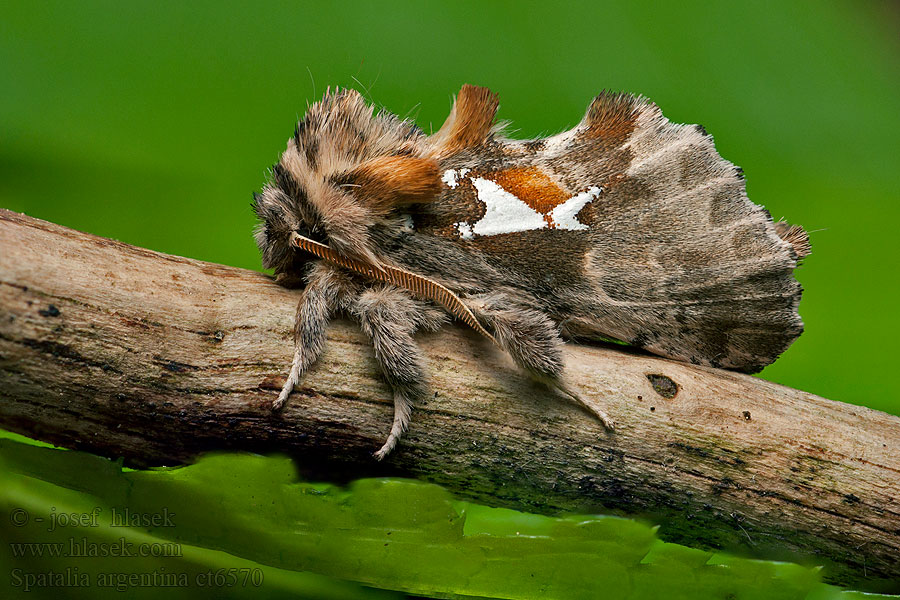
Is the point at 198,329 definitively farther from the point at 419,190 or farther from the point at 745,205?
the point at 745,205

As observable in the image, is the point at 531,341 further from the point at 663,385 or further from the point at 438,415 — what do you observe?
the point at 663,385

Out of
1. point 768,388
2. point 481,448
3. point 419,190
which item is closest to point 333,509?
point 481,448

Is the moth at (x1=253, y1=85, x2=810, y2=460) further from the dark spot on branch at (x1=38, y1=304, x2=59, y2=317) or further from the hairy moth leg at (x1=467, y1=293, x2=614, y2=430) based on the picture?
the dark spot on branch at (x1=38, y1=304, x2=59, y2=317)

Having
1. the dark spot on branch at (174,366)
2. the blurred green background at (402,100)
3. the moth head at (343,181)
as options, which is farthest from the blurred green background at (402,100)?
the dark spot on branch at (174,366)

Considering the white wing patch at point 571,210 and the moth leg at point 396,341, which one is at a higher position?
the white wing patch at point 571,210

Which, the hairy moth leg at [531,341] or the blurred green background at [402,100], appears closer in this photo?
the hairy moth leg at [531,341]
